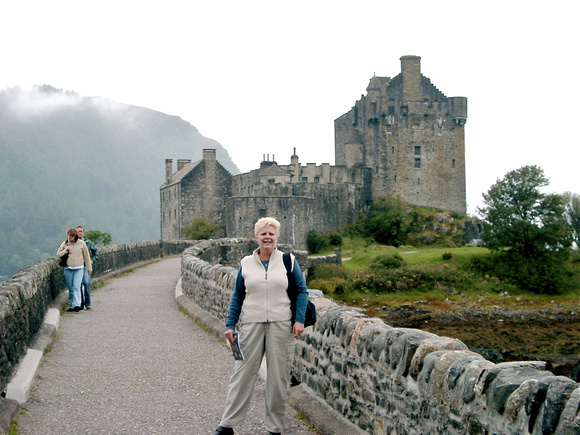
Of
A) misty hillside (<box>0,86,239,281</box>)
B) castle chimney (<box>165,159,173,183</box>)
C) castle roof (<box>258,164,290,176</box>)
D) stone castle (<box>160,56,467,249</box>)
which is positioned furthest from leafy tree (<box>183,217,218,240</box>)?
misty hillside (<box>0,86,239,281</box>)

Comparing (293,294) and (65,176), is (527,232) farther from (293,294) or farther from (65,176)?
(65,176)

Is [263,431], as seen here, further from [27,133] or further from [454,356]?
[27,133]

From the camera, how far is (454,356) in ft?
13.6

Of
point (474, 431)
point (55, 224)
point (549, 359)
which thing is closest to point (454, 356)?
point (474, 431)

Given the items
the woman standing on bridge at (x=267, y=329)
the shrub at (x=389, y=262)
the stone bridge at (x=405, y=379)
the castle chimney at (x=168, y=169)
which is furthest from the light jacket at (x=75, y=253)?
the castle chimney at (x=168, y=169)

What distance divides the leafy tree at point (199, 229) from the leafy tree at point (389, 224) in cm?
1345

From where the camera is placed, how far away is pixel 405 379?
15.0 ft

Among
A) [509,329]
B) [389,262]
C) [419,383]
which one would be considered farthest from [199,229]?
[419,383]

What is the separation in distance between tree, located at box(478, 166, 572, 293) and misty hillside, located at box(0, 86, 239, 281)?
75980 mm

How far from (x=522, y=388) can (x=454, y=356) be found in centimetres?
76

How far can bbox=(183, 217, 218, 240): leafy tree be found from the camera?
5407 cm

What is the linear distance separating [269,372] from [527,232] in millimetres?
42690

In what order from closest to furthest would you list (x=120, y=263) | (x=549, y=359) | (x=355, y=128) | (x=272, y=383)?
(x=272, y=383), (x=120, y=263), (x=549, y=359), (x=355, y=128)

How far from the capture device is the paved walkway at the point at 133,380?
237 inches
